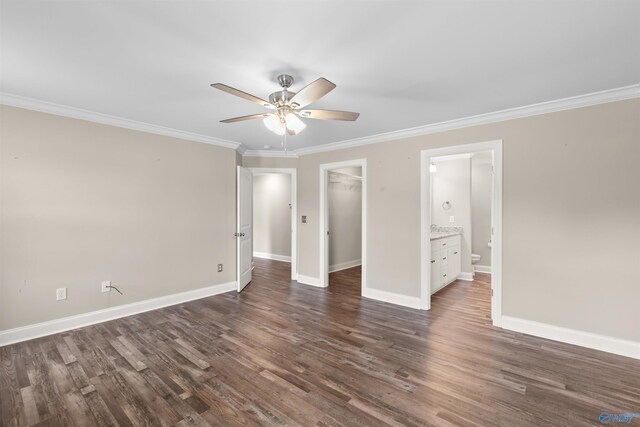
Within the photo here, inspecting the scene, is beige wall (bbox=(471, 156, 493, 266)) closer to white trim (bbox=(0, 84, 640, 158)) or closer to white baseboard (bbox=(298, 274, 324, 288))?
white trim (bbox=(0, 84, 640, 158))

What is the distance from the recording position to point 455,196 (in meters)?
5.88

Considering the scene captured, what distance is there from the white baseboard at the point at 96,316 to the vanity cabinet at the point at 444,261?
337 centimetres

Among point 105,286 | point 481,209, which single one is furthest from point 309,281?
point 481,209

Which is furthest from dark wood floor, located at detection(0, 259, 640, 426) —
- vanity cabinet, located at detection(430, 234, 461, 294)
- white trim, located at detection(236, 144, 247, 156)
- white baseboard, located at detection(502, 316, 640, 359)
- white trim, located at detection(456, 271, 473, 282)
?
white trim, located at detection(236, 144, 247, 156)

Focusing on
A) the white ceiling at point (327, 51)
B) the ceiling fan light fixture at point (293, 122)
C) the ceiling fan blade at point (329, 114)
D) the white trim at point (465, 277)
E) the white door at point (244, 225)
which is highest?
the white ceiling at point (327, 51)

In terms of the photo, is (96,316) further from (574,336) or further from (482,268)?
(482,268)

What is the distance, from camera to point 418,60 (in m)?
2.15

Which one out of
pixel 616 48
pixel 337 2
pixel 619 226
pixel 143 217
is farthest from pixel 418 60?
pixel 143 217

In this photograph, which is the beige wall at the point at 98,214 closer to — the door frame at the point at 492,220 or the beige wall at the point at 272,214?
the beige wall at the point at 272,214

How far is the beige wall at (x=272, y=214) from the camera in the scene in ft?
24.6

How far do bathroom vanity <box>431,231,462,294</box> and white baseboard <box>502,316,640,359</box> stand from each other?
1285 mm

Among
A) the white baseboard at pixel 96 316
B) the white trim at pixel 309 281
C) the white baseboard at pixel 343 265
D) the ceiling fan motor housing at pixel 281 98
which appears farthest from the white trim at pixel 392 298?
the ceiling fan motor housing at pixel 281 98

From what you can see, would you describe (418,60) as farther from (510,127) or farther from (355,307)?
(355,307)

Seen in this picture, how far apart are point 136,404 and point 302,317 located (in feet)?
6.24
